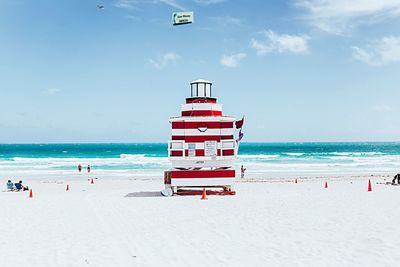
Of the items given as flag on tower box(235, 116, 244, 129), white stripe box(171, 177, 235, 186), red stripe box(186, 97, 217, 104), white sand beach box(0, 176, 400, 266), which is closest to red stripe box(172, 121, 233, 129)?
flag on tower box(235, 116, 244, 129)

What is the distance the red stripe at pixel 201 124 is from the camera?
20859 millimetres

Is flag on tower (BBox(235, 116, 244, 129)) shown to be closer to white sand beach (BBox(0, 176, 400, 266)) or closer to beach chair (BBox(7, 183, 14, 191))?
white sand beach (BBox(0, 176, 400, 266))

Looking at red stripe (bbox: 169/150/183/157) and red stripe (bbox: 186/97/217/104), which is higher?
red stripe (bbox: 186/97/217/104)

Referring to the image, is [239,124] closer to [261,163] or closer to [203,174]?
[203,174]

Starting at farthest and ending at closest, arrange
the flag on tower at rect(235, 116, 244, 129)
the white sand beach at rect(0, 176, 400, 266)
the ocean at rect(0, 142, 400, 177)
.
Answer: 1. the ocean at rect(0, 142, 400, 177)
2. the flag on tower at rect(235, 116, 244, 129)
3. the white sand beach at rect(0, 176, 400, 266)

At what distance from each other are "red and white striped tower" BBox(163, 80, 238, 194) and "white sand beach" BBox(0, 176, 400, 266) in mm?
2317

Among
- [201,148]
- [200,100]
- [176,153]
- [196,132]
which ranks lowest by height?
[176,153]

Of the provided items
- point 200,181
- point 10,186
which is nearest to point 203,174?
point 200,181

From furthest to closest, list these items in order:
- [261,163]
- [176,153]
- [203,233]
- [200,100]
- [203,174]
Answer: [261,163]
[200,100]
[176,153]
[203,174]
[203,233]

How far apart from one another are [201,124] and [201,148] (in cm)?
113

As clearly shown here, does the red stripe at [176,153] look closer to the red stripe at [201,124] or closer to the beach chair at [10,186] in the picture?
the red stripe at [201,124]

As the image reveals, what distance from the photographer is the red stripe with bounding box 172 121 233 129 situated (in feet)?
68.4

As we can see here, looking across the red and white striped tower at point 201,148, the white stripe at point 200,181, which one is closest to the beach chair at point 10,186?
the red and white striped tower at point 201,148

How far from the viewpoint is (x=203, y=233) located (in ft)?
38.6
